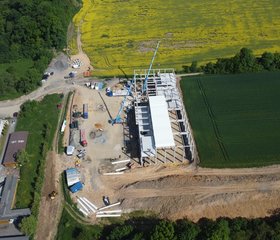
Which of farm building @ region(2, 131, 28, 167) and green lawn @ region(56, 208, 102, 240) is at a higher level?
farm building @ region(2, 131, 28, 167)

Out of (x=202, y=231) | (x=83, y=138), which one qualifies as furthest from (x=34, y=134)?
(x=202, y=231)

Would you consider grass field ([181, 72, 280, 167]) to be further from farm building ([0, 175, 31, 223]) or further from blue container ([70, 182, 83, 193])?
farm building ([0, 175, 31, 223])

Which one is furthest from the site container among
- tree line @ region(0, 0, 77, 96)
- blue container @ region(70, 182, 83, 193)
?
blue container @ region(70, 182, 83, 193)

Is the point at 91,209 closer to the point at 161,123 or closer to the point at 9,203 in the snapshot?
the point at 9,203

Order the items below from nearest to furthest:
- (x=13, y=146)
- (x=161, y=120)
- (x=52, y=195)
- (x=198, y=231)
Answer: (x=198, y=231)
(x=52, y=195)
(x=13, y=146)
(x=161, y=120)

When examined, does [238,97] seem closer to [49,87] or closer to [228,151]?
[228,151]

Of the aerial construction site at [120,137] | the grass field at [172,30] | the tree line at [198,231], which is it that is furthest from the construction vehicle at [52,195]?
the grass field at [172,30]
